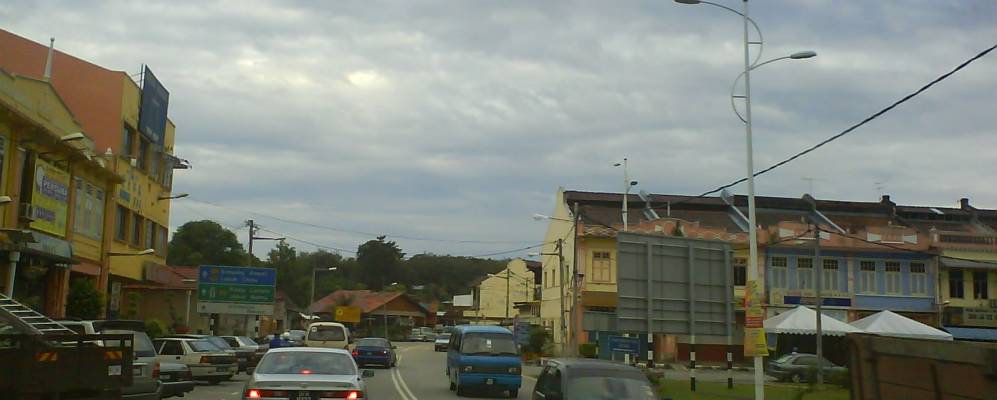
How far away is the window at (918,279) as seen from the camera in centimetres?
5531

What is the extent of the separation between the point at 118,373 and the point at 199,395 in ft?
42.7

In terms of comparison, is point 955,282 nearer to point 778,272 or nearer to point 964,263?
point 964,263

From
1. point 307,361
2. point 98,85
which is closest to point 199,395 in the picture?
point 307,361

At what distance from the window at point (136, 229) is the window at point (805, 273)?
36.1 metres

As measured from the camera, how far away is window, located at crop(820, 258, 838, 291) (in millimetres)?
55344

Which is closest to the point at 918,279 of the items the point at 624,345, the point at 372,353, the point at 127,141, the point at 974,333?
the point at 974,333

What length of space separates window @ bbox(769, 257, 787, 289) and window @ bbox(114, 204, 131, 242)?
3517cm

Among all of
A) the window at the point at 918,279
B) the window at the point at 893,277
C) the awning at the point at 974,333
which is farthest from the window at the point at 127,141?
Result: the awning at the point at 974,333

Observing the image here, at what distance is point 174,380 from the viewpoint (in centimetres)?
2164

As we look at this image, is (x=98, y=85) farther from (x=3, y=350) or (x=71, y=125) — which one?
(x=3, y=350)

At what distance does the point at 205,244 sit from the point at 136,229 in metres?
65.7

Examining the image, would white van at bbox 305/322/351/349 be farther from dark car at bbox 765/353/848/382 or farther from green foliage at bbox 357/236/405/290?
green foliage at bbox 357/236/405/290

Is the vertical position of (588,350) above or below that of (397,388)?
above

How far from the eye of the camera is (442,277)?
15500 centimetres
